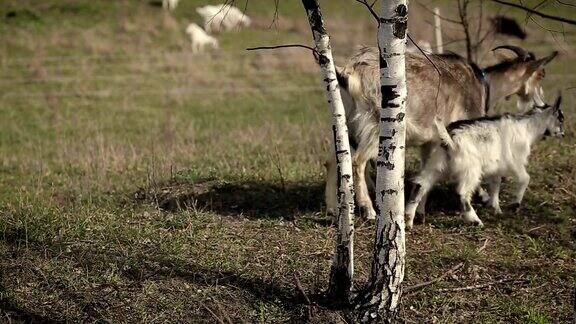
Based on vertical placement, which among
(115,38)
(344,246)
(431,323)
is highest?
(115,38)

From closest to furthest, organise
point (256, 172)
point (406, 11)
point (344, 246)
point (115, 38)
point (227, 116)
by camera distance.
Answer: point (406, 11), point (344, 246), point (256, 172), point (227, 116), point (115, 38)

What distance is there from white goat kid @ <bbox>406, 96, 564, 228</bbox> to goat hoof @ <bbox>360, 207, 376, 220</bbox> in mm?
336

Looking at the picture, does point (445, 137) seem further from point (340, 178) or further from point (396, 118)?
point (396, 118)

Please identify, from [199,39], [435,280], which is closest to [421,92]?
[435,280]

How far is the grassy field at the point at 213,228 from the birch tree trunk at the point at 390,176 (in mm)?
402

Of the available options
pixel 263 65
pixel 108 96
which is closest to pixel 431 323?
pixel 108 96

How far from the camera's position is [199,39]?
20562 millimetres

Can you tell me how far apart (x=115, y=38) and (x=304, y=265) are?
15.9 meters

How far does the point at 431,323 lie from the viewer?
5.24m

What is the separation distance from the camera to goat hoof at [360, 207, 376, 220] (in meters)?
7.21

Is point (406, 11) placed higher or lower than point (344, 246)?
higher

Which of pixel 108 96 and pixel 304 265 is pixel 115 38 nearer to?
pixel 108 96

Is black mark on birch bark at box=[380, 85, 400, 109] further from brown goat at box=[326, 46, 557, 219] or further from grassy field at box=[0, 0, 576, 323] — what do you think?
brown goat at box=[326, 46, 557, 219]

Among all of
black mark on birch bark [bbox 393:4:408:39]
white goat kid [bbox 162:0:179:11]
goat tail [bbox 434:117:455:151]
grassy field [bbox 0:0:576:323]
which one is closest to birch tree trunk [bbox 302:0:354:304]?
grassy field [bbox 0:0:576:323]
